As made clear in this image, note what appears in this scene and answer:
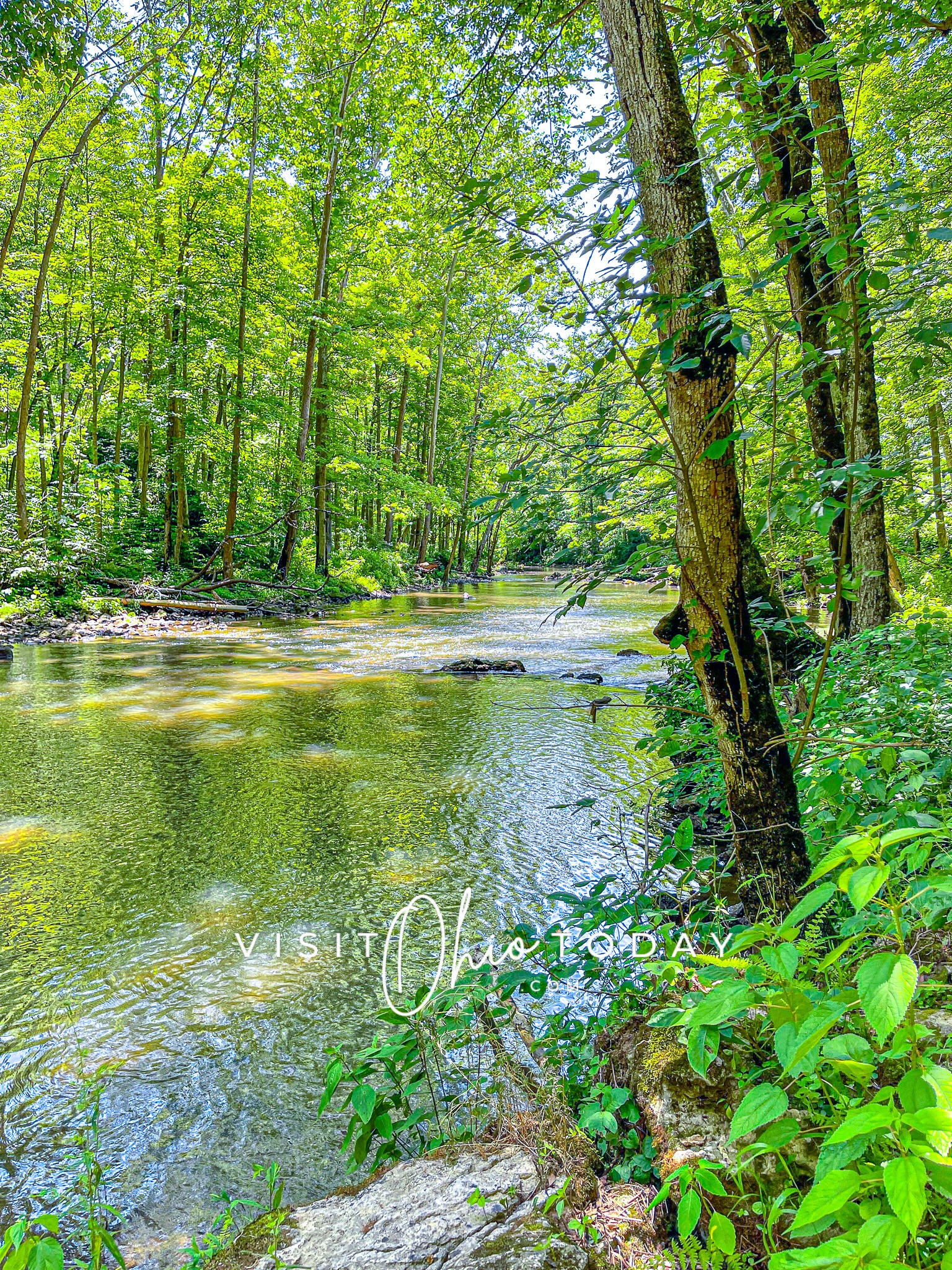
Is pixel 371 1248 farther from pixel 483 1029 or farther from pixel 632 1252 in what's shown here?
pixel 483 1029

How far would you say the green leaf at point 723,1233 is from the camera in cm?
102

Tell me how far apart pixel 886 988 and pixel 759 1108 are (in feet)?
0.97

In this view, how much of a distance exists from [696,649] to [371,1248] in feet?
5.75

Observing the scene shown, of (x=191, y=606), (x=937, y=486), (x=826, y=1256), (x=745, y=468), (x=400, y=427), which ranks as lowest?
(x=826, y=1256)

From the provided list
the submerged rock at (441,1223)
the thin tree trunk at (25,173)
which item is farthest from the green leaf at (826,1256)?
the thin tree trunk at (25,173)

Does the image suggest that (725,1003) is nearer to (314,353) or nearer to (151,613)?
(151,613)

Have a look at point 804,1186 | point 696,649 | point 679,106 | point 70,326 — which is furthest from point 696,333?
point 70,326

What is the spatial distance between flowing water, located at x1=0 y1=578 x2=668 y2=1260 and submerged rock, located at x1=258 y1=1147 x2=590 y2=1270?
448 millimetres

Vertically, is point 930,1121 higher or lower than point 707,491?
lower

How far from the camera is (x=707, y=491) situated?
1999 mm

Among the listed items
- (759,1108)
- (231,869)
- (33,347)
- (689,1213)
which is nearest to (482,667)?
(231,869)

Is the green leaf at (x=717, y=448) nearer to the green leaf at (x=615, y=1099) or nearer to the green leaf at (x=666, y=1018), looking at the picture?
the green leaf at (x=666, y=1018)

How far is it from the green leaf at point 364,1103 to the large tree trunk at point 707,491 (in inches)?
51.4

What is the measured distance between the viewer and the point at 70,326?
750 inches
